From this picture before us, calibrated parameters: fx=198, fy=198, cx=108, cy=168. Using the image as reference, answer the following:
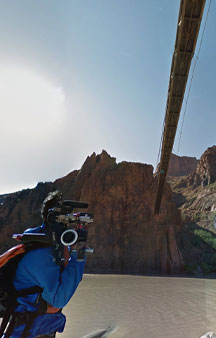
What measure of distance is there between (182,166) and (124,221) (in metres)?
84.4

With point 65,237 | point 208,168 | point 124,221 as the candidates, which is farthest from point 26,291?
point 208,168

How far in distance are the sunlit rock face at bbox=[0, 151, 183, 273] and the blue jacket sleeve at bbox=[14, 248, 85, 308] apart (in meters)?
20.5

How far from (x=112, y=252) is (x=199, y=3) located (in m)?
21.0

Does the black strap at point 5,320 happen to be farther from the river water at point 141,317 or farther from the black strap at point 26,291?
the river water at point 141,317

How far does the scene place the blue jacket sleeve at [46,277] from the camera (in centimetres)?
134

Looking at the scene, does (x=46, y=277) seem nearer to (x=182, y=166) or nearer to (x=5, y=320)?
(x=5, y=320)

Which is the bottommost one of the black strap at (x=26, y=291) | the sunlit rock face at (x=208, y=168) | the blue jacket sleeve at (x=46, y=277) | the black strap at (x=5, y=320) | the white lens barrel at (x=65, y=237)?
the black strap at (x=5, y=320)

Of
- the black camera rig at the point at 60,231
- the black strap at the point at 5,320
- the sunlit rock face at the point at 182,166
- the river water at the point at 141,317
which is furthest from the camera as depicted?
the sunlit rock face at the point at 182,166

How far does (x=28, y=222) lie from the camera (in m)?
29.9

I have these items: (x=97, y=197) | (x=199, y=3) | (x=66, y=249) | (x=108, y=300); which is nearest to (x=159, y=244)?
(x=97, y=197)

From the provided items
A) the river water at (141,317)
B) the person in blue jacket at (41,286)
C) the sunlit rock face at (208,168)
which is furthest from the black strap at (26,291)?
the sunlit rock face at (208,168)

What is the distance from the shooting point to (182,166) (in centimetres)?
9969

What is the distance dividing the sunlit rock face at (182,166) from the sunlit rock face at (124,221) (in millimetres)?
74636

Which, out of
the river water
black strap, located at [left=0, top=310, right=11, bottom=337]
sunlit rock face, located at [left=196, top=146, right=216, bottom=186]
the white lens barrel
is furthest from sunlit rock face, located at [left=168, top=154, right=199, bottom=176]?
black strap, located at [left=0, top=310, right=11, bottom=337]
